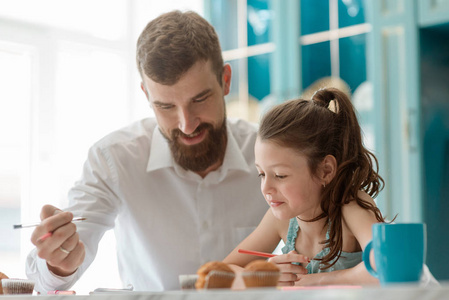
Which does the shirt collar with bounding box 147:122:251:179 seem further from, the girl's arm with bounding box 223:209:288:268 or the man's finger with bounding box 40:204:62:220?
the man's finger with bounding box 40:204:62:220

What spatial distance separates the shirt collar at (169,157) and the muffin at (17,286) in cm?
82

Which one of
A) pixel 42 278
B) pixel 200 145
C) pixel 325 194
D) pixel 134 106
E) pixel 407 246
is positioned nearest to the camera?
pixel 407 246

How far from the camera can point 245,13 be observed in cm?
374

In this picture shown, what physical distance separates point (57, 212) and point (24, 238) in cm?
243

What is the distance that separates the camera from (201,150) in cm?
185

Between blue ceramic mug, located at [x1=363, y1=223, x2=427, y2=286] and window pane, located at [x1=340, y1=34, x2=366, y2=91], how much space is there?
2313 mm

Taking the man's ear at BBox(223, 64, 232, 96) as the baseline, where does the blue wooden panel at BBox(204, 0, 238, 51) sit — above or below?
above

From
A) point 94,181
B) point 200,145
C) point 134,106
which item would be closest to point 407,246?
→ point 200,145

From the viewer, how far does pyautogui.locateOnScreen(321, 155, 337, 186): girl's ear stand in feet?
4.34

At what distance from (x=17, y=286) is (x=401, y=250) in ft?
2.31

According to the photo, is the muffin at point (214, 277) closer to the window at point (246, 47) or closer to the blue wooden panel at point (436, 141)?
the blue wooden panel at point (436, 141)

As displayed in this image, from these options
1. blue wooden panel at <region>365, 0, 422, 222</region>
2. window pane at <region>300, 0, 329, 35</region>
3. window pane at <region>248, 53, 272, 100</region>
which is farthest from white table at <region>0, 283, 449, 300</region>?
window pane at <region>248, 53, 272, 100</region>

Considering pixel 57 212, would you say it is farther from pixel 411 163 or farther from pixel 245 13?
pixel 245 13

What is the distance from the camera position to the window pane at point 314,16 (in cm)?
328
